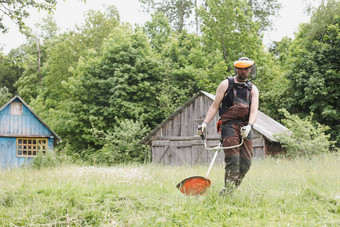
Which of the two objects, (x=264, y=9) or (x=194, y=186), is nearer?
(x=194, y=186)

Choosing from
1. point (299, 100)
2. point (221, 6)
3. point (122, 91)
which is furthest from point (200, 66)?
point (299, 100)

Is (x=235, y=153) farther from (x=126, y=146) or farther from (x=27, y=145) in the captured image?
(x=27, y=145)

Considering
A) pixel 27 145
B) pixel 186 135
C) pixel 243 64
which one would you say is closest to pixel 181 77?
pixel 186 135

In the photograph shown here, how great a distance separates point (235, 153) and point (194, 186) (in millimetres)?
734

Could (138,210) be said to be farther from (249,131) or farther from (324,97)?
(324,97)

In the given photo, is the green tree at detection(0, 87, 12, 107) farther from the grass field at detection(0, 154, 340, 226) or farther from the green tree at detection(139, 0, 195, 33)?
the grass field at detection(0, 154, 340, 226)

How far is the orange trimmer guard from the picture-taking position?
4.87 metres

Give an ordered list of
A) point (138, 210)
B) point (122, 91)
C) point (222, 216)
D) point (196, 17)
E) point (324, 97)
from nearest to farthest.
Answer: point (222, 216), point (138, 210), point (324, 97), point (122, 91), point (196, 17)

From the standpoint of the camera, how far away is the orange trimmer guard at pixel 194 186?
487cm

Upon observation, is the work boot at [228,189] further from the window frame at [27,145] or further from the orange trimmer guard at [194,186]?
the window frame at [27,145]

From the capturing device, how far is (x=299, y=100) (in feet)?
78.2

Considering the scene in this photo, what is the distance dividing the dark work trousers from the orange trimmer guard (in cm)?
31

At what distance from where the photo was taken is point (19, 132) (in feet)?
80.3

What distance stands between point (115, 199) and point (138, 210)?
0.53 metres
